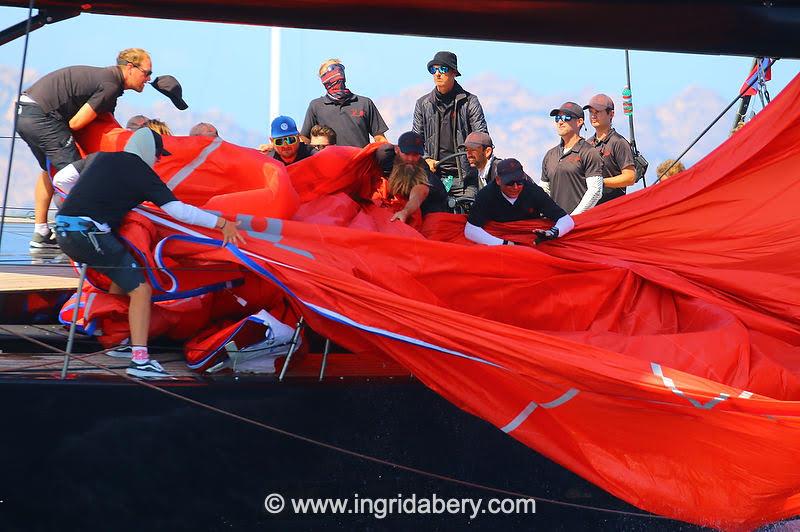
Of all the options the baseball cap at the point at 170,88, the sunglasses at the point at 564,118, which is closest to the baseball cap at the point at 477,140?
the sunglasses at the point at 564,118

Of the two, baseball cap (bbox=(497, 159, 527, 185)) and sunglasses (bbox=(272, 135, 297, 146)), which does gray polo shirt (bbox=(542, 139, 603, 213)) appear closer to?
baseball cap (bbox=(497, 159, 527, 185))

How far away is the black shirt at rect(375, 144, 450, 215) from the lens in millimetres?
5070

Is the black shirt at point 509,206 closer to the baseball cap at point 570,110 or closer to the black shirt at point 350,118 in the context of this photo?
the baseball cap at point 570,110

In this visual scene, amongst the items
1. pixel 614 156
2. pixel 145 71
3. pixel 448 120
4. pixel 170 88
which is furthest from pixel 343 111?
pixel 614 156

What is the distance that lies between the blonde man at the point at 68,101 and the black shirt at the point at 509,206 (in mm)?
1863

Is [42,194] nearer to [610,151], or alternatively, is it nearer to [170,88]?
[170,88]

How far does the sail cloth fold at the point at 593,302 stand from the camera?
3912 millimetres

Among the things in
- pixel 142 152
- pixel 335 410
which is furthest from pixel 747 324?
pixel 142 152

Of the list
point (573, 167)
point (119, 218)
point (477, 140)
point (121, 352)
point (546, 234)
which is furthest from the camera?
point (573, 167)

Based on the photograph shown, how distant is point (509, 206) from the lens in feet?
16.8

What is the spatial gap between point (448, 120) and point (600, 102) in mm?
1011

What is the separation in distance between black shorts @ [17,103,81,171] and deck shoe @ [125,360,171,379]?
1375mm

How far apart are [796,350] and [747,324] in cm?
24

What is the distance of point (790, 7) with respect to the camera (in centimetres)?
353
